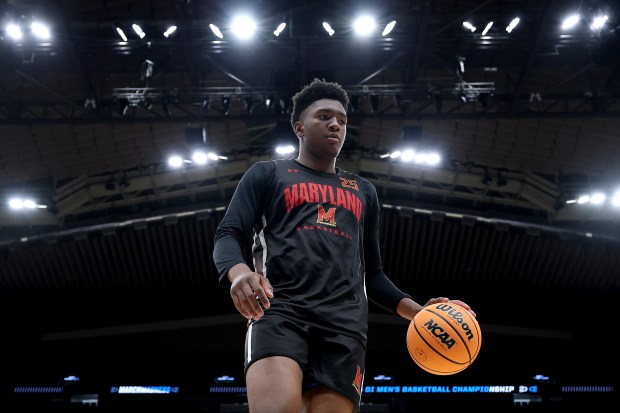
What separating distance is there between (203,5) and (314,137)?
7675 millimetres

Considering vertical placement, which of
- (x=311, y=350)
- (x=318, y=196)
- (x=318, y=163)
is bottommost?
(x=311, y=350)

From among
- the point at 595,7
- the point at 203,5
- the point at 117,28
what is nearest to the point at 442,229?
the point at 595,7

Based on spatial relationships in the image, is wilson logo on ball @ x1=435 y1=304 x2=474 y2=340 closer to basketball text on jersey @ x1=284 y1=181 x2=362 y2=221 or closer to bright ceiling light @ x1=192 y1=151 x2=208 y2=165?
basketball text on jersey @ x1=284 y1=181 x2=362 y2=221

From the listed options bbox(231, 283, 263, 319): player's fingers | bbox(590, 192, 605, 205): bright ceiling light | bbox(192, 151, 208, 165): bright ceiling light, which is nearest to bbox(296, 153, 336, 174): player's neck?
bbox(231, 283, 263, 319): player's fingers

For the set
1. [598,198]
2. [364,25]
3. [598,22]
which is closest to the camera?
[598,22]

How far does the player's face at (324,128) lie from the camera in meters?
2.52

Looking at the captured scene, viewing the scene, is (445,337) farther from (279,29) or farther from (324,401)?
(279,29)

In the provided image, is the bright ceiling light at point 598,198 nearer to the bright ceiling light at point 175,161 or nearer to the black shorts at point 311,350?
the bright ceiling light at point 175,161

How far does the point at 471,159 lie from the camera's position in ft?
40.3

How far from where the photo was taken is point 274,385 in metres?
1.93

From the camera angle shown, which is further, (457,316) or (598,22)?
(598,22)

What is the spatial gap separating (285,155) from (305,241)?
9264 millimetres

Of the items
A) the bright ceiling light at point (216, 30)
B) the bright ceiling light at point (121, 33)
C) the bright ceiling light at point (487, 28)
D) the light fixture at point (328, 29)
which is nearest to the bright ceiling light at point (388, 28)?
the light fixture at point (328, 29)

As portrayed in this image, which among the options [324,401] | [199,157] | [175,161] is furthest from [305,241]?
[175,161]
